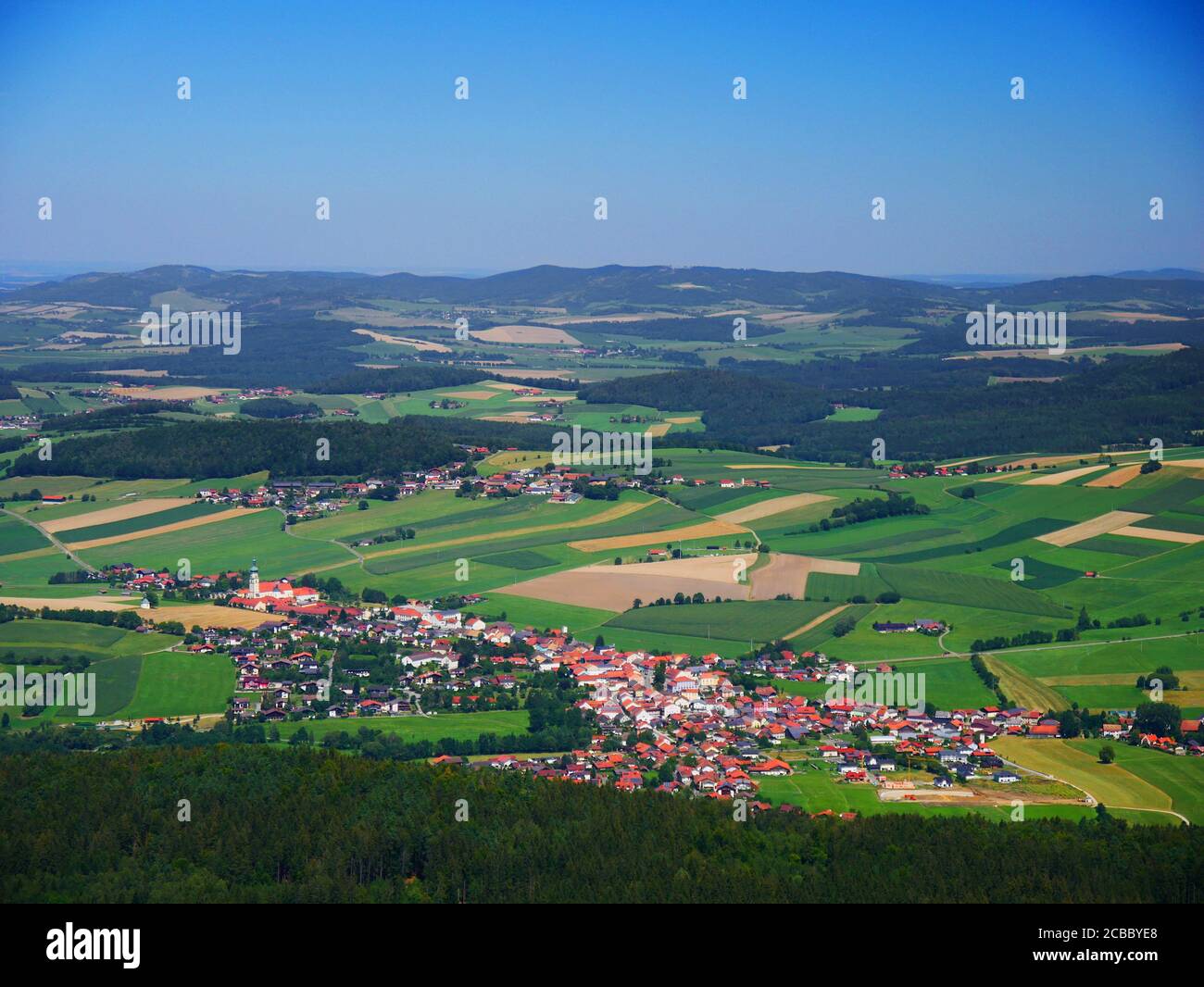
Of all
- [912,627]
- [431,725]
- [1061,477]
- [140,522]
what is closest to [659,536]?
[912,627]

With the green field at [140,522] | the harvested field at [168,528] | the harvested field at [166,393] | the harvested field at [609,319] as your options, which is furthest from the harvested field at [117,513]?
the harvested field at [609,319]

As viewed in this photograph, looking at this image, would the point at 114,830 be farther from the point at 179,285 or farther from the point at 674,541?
the point at 179,285

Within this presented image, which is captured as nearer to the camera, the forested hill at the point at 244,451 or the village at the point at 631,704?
the village at the point at 631,704

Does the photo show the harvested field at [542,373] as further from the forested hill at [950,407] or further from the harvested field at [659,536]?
the harvested field at [659,536]

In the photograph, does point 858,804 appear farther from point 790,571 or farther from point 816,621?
point 790,571

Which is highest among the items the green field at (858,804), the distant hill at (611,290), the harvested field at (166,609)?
the distant hill at (611,290)

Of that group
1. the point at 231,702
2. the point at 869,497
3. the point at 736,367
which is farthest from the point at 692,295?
the point at 231,702

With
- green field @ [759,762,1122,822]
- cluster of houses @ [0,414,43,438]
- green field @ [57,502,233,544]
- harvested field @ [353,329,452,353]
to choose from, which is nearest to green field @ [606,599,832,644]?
green field @ [759,762,1122,822]
